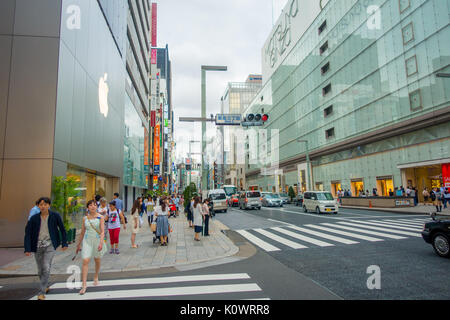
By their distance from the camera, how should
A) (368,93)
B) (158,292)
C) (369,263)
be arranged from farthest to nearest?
(368,93) < (369,263) < (158,292)

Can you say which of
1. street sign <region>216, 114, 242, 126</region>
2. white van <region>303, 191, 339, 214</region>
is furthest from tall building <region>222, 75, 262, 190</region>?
street sign <region>216, 114, 242, 126</region>

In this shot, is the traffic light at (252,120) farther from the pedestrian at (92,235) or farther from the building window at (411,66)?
the building window at (411,66)

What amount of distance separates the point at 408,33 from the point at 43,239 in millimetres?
34101

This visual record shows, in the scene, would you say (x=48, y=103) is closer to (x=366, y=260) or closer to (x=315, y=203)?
(x=366, y=260)

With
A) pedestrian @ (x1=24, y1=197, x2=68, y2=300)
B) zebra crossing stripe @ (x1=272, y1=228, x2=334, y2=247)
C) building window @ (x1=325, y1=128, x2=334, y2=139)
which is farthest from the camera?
building window @ (x1=325, y1=128, x2=334, y2=139)

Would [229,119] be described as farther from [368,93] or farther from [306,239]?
[368,93]

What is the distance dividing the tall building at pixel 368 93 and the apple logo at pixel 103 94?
22.8m

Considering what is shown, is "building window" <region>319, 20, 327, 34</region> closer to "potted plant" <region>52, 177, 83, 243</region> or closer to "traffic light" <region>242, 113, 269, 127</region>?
"traffic light" <region>242, 113, 269, 127</region>

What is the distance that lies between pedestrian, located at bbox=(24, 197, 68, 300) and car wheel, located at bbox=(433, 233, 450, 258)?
920 cm

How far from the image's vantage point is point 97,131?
55.0 ft

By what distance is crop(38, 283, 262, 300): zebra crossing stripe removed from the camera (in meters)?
5.10

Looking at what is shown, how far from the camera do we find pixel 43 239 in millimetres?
5332

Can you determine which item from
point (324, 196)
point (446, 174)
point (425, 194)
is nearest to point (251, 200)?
point (324, 196)
